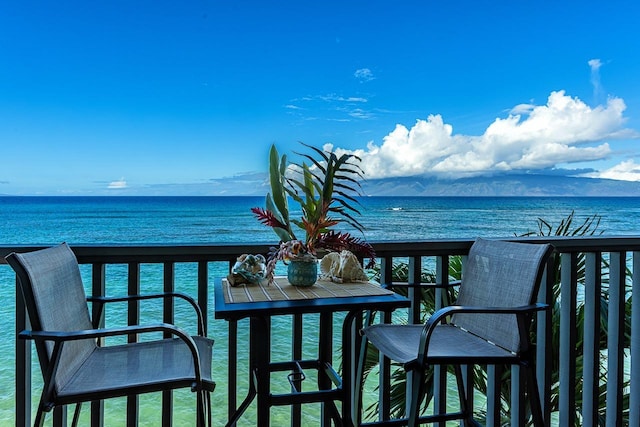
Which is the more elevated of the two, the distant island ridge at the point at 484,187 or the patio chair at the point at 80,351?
the distant island ridge at the point at 484,187

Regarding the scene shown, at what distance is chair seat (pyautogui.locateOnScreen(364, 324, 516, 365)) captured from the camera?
1.47 metres

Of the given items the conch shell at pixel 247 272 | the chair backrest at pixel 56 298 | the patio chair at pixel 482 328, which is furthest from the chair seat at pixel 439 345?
the chair backrest at pixel 56 298

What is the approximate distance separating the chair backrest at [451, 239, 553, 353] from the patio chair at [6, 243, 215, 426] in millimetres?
Result: 1130

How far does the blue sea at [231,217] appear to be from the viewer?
20.2 meters

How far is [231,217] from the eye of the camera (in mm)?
23844

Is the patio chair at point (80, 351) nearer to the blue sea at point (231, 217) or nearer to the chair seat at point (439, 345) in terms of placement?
the chair seat at point (439, 345)

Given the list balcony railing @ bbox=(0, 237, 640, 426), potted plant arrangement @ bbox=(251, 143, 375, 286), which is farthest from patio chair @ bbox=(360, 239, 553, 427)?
potted plant arrangement @ bbox=(251, 143, 375, 286)

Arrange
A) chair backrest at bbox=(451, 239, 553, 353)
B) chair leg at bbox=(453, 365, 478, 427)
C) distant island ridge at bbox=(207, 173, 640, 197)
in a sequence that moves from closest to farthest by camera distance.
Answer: chair backrest at bbox=(451, 239, 553, 353) < chair leg at bbox=(453, 365, 478, 427) < distant island ridge at bbox=(207, 173, 640, 197)

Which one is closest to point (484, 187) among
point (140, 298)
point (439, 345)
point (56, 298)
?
point (439, 345)

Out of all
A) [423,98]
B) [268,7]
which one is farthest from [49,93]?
[423,98]

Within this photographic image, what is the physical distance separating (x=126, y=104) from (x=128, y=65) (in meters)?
1.97

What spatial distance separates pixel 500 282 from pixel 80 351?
5.48ft

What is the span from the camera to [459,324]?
6.39 ft

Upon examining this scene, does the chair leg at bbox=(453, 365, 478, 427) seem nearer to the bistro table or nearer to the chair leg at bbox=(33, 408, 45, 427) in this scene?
the bistro table
